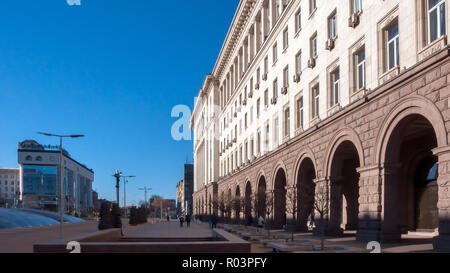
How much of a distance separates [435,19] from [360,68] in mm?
6374

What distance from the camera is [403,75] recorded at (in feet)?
59.8

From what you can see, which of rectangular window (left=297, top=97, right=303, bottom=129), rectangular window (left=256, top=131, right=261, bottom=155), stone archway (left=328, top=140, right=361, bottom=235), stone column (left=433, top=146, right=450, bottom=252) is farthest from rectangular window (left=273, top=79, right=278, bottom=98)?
stone column (left=433, top=146, right=450, bottom=252)

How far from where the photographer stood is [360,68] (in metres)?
23.8

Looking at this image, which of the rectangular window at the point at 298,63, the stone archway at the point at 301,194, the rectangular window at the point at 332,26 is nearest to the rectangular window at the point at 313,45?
the rectangular window at the point at 332,26

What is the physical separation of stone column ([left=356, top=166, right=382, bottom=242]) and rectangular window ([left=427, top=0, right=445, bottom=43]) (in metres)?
6.05

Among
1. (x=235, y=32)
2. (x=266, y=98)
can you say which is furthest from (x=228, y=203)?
(x=235, y=32)

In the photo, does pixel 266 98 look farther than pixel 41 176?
No

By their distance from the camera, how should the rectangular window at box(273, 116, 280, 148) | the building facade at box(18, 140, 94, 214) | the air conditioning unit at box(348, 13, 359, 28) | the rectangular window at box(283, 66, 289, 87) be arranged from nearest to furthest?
the air conditioning unit at box(348, 13, 359, 28)
the rectangular window at box(283, 66, 289, 87)
the rectangular window at box(273, 116, 280, 148)
the building facade at box(18, 140, 94, 214)

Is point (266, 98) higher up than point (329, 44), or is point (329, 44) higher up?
point (329, 44)

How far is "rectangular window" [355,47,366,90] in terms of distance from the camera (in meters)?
23.4

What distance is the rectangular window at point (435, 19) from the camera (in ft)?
56.2

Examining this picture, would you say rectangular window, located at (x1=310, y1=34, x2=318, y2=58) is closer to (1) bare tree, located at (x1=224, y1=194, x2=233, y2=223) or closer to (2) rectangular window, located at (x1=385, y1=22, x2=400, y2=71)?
(2) rectangular window, located at (x1=385, y1=22, x2=400, y2=71)

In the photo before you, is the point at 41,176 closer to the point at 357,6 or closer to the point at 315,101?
the point at 315,101
